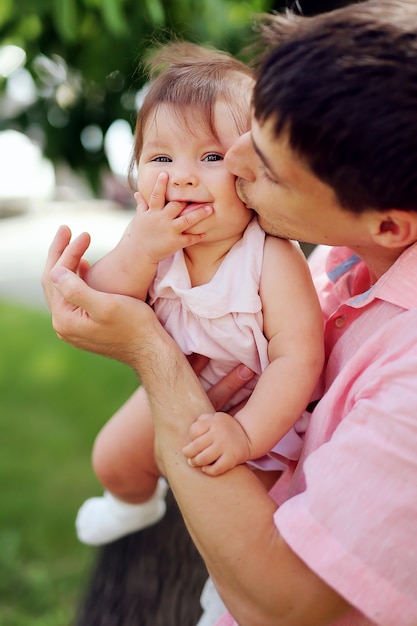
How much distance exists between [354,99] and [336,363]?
1.85ft

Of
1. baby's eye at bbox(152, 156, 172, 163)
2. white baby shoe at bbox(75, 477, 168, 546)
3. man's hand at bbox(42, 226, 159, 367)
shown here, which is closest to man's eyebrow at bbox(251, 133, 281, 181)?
baby's eye at bbox(152, 156, 172, 163)

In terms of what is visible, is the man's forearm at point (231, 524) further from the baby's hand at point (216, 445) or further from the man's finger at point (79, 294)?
the man's finger at point (79, 294)

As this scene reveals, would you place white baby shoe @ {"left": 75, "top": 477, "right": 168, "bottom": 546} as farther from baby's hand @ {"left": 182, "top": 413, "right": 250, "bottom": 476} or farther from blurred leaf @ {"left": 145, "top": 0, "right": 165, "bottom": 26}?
blurred leaf @ {"left": 145, "top": 0, "right": 165, "bottom": 26}

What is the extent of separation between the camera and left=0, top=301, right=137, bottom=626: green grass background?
13.3ft

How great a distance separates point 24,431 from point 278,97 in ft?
14.5

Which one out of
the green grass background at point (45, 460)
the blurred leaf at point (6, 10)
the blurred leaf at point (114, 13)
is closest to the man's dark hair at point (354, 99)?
the blurred leaf at point (114, 13)

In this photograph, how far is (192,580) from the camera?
8.36ft

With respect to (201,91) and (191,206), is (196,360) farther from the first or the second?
(201,91)

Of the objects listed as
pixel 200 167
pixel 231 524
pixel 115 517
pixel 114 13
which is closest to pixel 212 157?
pixel 200 167

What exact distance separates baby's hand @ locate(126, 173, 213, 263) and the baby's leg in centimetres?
50

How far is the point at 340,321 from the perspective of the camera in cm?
178

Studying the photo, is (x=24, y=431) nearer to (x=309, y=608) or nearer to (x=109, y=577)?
(x=109, y=577)

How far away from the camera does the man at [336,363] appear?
1411 millimetres

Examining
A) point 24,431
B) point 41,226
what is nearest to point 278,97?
point 24,431
